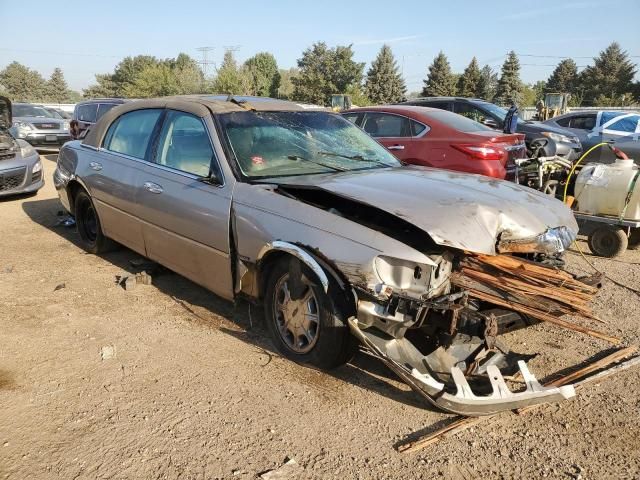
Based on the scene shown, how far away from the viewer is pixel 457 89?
60.9 meters

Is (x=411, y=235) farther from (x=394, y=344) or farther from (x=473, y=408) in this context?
(x=473, y=408)

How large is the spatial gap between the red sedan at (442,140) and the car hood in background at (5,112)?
577cm

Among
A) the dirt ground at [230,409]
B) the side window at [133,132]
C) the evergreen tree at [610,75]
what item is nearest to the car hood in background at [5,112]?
the side window at [133,132]

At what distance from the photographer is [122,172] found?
4770 mm

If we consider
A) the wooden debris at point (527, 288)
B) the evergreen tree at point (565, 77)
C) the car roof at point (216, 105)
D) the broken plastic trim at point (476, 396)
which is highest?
the evergreen tree at point (565, 77)

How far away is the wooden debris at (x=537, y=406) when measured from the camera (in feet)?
8.60

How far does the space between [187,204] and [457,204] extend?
6.57 feet

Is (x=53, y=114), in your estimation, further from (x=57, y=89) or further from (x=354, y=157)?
(x=57, y=89)

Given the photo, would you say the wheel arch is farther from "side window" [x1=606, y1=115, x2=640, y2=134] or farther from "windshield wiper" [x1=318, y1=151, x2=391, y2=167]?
"side window" [x1=606, y1=115, x2=640, y2=134]

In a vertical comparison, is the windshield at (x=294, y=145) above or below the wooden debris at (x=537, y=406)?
above

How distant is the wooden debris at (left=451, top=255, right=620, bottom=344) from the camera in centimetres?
296

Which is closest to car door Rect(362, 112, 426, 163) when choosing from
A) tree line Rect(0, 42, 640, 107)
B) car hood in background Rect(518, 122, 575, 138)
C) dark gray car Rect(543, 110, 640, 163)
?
car hood in background Rect(518, 122, 575, 138)

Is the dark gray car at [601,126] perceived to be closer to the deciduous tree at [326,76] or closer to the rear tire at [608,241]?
the rear tire at [608,241]

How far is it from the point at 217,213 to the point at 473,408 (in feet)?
6.96
